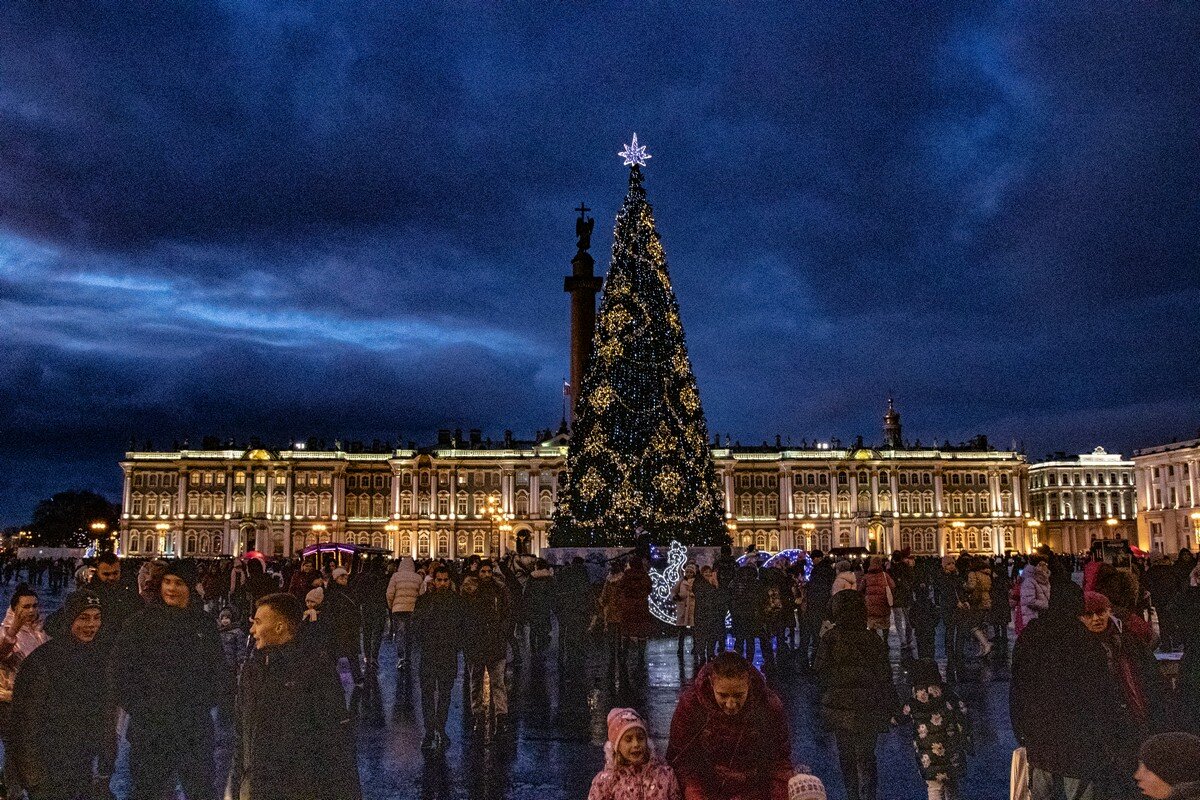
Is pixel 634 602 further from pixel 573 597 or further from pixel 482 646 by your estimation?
pixel 573 597

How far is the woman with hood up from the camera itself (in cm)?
607

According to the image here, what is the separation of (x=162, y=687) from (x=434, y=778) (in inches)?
98.8

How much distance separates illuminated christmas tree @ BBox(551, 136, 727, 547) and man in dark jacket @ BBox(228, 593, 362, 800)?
20.3 m

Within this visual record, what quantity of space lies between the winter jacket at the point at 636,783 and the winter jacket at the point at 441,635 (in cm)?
474

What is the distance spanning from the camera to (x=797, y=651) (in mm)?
16438

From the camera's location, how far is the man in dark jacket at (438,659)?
339 inches

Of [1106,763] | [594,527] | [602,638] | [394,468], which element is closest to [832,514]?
[394,468]

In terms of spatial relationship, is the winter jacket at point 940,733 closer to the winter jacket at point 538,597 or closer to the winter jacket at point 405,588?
the winter jacket at point 405,588

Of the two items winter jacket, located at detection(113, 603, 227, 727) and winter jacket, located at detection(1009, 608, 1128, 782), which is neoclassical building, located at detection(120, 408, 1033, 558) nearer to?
winter jacket, located at detection(113, 603, 227, 727)

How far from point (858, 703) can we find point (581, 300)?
1191 inches

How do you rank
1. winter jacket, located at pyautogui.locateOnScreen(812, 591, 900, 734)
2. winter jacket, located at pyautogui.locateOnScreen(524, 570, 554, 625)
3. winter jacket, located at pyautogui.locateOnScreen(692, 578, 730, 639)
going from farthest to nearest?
winter jacket, located at pyautogui.locateOnScreen(524, 570, 554, 625)
winter jacket, located at pyautogui.locateOnScreen(692, 578, 730, 639)
winter jacket, located at pyautogui.locateOnScreen(812, 591, 900, 734)

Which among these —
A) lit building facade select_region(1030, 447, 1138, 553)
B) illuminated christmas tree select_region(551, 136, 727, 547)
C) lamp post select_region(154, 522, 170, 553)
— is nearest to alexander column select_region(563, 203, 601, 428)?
illuminated christmas tree select_region(551, 136, 727, 547)

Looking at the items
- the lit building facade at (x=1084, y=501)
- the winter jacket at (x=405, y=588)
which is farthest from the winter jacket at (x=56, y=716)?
the lit building facade at (x=1084, y=501)

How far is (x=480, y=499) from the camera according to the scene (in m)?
86.5
